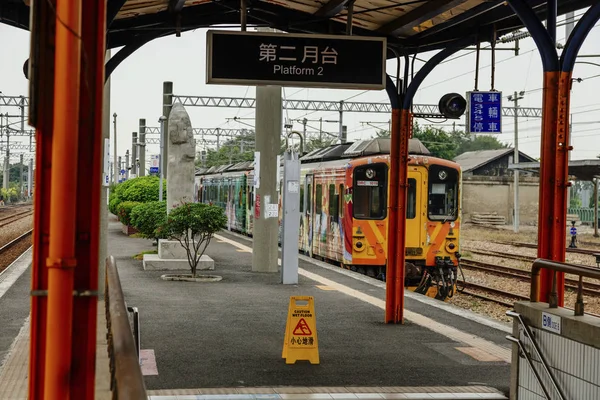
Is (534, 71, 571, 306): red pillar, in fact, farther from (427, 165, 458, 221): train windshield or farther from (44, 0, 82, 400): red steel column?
(427, 165, 458, 221): train windshield

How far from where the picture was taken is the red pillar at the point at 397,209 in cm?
1059

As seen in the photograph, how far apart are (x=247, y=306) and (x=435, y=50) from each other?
178 inches

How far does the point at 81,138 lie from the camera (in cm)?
336

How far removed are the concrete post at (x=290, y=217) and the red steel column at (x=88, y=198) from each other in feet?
37.5

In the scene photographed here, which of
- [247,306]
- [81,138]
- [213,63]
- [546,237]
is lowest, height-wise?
[247,306]

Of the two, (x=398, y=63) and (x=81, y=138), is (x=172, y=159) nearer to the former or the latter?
(x=398, y=63)

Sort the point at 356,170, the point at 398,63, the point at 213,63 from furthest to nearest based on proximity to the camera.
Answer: the point at 356,170 → the point at 398,63 → the point at 213,63

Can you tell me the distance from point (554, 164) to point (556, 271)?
1273mm

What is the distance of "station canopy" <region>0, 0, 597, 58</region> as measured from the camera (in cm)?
923

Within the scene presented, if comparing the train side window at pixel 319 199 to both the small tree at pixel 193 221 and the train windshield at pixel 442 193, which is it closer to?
A: the train windshield at pixel 442 193

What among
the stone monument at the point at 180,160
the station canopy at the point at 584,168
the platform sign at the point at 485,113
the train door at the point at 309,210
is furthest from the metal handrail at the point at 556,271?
the station canopy at the point at 584,168

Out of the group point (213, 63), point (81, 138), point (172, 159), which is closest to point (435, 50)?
point (213, 63)

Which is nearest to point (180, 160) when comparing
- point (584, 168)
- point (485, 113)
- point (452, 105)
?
point (485, 113)

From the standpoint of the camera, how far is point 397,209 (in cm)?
1068
